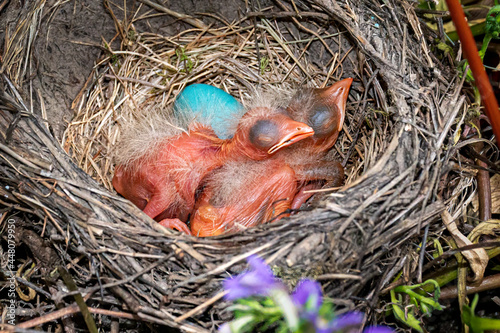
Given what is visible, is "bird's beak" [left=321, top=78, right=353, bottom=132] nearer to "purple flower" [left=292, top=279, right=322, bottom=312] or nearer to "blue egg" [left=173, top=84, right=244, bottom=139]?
"blue egg" [left=173, top=84, right=244, bottom=139]

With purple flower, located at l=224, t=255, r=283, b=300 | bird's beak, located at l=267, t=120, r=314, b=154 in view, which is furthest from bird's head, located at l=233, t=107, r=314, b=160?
purple flower, located at l=224, t=255, r=283, b=300

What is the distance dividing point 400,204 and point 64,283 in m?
1.07

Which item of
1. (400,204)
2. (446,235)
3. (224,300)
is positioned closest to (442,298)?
(446,235)

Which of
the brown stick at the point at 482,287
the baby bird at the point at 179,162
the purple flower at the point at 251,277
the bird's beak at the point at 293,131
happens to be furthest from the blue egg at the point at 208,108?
the brown stick at the point at 482,287

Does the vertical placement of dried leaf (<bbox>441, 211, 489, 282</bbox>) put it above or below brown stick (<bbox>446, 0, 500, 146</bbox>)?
below

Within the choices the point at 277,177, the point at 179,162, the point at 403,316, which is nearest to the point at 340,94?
the point at 277,177

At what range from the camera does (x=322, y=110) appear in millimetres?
1604

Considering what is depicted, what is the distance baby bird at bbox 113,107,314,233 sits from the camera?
1577 mm

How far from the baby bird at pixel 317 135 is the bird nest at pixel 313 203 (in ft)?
0.32

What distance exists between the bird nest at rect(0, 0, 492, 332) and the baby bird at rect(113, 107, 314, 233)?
0.20 meters

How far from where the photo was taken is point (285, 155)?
66.7 inches

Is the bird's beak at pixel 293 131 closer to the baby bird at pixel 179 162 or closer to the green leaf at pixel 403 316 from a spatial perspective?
the baby bird at pixel 179 162

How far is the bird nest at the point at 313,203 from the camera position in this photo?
1.16m

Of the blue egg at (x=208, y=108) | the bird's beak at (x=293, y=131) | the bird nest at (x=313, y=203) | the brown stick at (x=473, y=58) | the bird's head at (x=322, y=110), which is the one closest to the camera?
the brown stick at (x=473, y=58)
